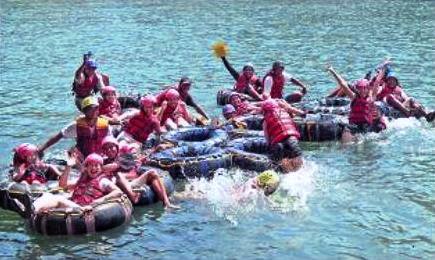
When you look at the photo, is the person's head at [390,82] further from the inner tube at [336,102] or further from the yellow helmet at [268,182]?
the yellow helmet at [268,182]

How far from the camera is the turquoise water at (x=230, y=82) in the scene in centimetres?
1345

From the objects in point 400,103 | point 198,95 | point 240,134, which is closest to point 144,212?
point 240,134

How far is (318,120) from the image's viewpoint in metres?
20.4

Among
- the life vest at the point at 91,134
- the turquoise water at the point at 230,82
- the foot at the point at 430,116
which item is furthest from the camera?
the foot at the point at 430,116

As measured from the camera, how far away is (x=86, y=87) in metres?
22.7

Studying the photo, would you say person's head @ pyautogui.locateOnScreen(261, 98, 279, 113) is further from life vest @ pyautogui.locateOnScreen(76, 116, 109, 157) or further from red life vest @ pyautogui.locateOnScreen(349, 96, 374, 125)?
red life vest @ pyautogui.locateOnScreen(349, 96, 374, 125)

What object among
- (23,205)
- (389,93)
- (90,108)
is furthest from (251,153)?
(389,93)

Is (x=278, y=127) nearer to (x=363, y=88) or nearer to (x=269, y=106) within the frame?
(x=269, y=106)

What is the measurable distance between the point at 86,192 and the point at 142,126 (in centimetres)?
442

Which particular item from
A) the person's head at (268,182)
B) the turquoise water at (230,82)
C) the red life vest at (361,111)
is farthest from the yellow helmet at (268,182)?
the red life vest at (361,111)

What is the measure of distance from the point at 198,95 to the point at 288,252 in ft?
50.9

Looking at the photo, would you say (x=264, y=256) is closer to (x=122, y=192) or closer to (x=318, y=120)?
(x=122, y=192)

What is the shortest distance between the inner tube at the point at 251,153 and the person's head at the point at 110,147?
128 inches

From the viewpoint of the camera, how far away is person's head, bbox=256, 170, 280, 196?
49.9 feet
